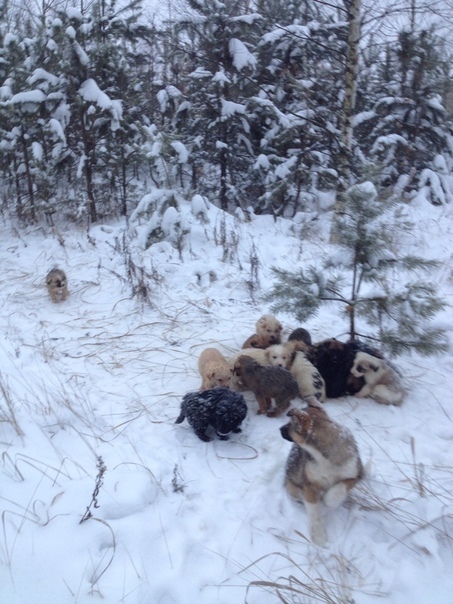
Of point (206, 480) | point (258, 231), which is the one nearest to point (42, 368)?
point (206, 480)

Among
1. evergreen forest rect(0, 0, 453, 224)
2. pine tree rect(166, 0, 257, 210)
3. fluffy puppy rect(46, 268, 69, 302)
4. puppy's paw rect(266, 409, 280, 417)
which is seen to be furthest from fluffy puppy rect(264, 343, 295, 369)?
pine tree rect(166, 0, 257, 210)

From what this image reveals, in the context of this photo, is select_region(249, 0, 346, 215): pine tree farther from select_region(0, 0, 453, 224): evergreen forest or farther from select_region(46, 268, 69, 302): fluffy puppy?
select_region(46, 268, 69, 302): fluffy puppy

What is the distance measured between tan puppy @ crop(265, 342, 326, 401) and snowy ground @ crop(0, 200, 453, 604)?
19 centimetres

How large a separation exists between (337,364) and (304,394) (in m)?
0.43

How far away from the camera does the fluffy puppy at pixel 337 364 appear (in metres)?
3.96

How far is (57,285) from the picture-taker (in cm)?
621

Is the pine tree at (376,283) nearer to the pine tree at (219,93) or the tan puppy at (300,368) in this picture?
the tan puppy at (300,368)

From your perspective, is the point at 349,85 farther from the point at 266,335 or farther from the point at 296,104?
the point at 266,335

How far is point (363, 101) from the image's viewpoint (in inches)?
469

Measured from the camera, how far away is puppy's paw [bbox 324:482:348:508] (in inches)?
102

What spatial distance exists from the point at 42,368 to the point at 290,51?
8.88 meters

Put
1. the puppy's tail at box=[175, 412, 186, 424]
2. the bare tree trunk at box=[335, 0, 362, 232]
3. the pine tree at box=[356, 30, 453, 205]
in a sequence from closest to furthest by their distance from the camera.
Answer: the puppy's tail at box=[175, 412, 186, 424], the bare tree trunk at box=[335, 0, 362, 232], the pine tree at box=[356, 30, 453, 205]

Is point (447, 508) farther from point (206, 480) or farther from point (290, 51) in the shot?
point (290, 51)

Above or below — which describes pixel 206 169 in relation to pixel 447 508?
above
